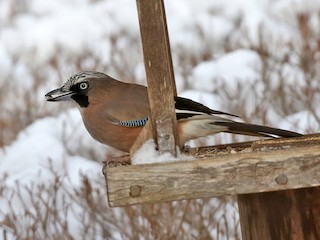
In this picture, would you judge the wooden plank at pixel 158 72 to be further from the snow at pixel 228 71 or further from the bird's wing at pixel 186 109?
the snow at pixel 228 71

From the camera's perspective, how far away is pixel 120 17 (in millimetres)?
11812

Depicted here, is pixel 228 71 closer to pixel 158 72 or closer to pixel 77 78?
pixel 77 78

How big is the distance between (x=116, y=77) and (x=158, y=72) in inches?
216

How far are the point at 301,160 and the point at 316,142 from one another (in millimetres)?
518

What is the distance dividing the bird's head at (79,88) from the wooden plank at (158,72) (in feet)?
3.62

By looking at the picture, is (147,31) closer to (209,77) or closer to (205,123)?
(205,123)

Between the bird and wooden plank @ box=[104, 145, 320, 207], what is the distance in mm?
725

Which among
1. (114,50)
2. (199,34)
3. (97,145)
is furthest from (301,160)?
(199,34)

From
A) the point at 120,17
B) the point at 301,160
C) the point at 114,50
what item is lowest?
the point at 301,160

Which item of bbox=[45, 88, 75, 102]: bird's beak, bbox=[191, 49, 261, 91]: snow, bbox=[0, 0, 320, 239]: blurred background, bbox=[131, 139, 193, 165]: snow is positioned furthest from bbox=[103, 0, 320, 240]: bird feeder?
bbox=[191, 49, 261, 91]: snow

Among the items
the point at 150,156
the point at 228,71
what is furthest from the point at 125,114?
the point at 228,71

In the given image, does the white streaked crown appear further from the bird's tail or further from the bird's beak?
the bird's tail

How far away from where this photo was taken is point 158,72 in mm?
3764

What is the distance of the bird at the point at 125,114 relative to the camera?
4.46 m
